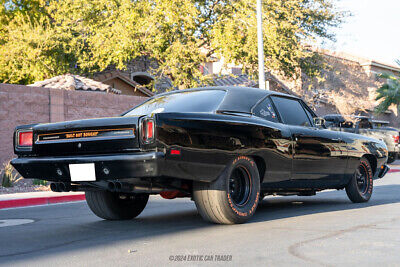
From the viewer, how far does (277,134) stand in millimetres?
6523

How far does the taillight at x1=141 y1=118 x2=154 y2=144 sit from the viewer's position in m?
5.14

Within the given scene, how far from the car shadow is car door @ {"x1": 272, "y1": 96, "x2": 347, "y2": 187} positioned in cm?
50

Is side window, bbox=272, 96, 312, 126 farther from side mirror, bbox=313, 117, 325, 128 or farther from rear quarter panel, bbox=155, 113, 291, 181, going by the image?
rear quarter panel, bbox=155, 113, 291, 181

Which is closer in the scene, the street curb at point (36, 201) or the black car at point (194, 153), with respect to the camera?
the black car at point (194, 153)

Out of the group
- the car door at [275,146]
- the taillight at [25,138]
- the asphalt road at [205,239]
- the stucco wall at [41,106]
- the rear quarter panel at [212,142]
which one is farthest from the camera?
the stucco wall at [41,106]

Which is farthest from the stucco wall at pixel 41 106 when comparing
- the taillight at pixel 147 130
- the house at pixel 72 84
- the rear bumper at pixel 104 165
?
the taillight at pixel 147 130

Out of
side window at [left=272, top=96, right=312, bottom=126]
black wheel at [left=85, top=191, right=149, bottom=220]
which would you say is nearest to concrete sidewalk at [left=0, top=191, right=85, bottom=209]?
black wheel at [left=85, top=191, right=149, bottom=220]

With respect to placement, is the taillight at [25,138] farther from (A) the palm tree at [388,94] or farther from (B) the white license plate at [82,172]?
(A) the palm tree at [388,94]

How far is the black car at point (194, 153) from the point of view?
5.23 meters

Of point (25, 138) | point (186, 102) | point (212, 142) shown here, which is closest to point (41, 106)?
point (25, 138)

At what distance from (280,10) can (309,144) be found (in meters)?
14.5

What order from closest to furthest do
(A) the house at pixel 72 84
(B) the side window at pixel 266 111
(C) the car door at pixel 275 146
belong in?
(C) the car door at pixel 275 146 < (B) the side window at pixel 266 111 < (A) the house at pixel 72 84

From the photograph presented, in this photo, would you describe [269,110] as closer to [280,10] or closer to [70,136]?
[70,136]

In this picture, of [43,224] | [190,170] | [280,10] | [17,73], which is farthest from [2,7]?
[190,170]
